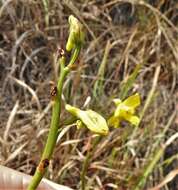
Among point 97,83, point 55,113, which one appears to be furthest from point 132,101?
point 97,83

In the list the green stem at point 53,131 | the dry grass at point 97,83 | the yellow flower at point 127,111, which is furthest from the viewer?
the dry grass at point 97,83

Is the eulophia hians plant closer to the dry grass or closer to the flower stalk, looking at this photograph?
the flower stalk

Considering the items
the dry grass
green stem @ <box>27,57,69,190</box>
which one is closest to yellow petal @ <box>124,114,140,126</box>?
green stem @ <box>27,57,69,190</box>

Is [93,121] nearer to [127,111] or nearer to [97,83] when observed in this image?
[127,111]

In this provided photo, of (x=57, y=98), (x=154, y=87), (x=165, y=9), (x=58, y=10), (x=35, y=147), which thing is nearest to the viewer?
(x=57, y=98)

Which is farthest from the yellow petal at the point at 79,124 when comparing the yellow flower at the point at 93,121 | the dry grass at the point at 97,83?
the dry grass at the point at 97,83

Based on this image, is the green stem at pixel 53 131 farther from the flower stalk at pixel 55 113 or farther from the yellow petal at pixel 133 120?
the yellow petal at pixel 133 120

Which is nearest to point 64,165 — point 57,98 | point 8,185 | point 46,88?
point 46,88

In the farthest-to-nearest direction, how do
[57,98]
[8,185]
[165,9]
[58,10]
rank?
[165,9] < [58,10] < [8,185] < [57,98]

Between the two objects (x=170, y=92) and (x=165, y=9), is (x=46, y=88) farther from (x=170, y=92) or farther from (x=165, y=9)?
(x=165, y=9)
